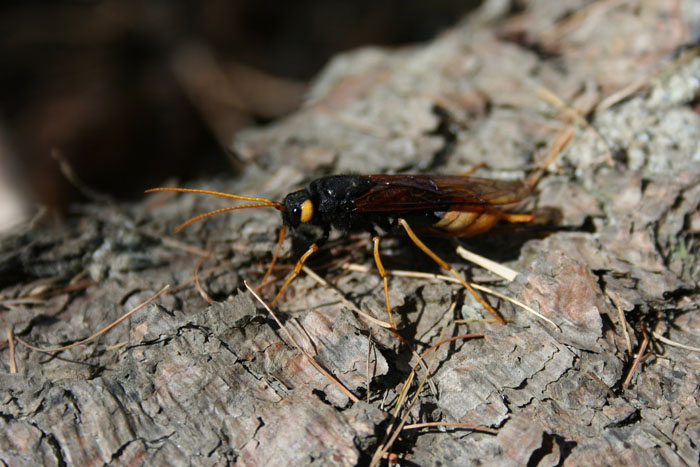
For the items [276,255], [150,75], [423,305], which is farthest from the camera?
[150,75]

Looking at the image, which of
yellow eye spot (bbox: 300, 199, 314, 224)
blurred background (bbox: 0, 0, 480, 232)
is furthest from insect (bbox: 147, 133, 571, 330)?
blurred background (bbox: 0, 0, 480, 232)

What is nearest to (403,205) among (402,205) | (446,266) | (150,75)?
(402,205)

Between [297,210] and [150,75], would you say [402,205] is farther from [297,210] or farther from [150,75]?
[150,75]

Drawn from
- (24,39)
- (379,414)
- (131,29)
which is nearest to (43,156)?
(24,39)

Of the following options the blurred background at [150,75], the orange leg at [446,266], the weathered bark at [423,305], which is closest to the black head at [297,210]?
the weathered bark at [423,305]

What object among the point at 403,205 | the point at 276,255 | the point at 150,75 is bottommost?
the point at 403,205

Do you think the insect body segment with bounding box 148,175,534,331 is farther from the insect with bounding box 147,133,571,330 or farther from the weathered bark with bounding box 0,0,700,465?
the weathered bark with bounding box 0,0,700,465
